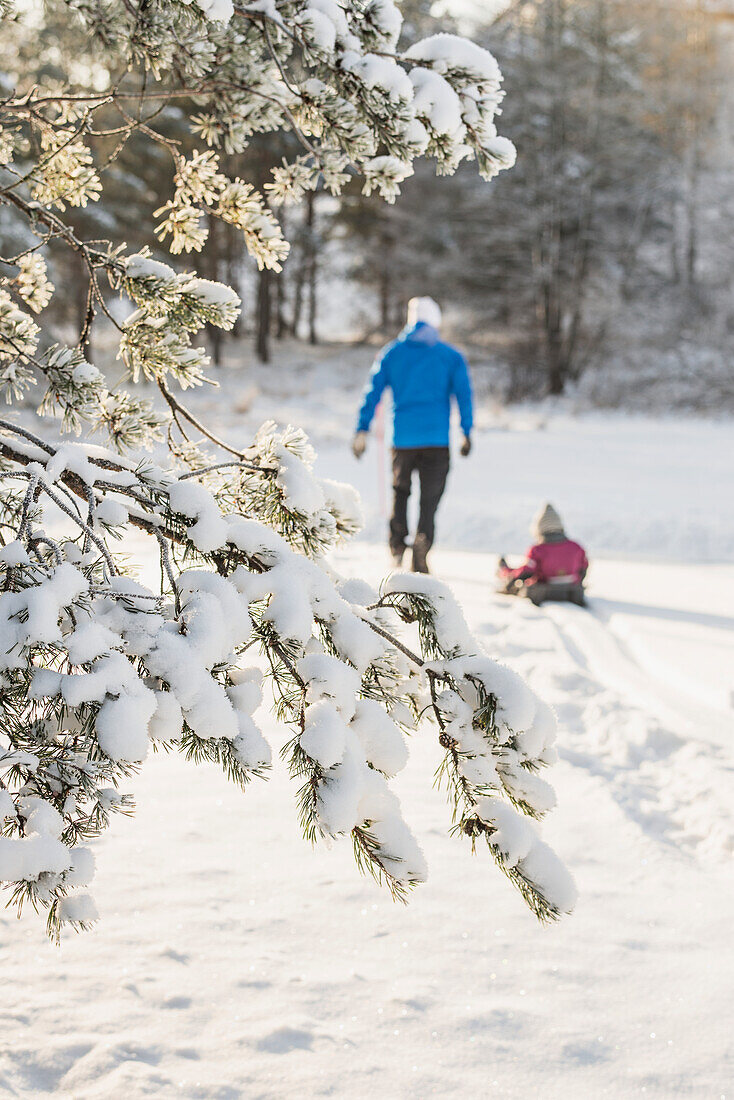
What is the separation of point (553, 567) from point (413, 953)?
3.95m

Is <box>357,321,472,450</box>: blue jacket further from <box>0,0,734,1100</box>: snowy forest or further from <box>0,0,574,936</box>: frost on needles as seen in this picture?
<box>0,0,574,936</box>: frost on needles

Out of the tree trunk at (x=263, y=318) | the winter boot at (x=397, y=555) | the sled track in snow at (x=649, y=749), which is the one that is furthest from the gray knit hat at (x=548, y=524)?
the tree trunk at (x=263, y=318)

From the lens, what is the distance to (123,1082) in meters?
1.67

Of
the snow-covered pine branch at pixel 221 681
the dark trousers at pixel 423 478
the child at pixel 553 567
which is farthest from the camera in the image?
the dark trousers at pixel 423 478

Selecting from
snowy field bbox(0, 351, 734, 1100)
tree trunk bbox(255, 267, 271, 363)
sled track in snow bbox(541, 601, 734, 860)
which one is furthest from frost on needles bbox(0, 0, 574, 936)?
tree trunk bbox(255, 267, 271, 363)

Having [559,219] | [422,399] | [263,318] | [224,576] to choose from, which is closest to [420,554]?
[422,399]

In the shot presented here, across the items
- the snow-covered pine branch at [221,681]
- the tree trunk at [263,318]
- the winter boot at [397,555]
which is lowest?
the winter boot at [397,555]

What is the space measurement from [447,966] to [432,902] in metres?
0.27

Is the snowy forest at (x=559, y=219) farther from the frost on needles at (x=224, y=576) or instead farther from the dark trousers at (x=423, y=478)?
the frost on needles at (x=224, y=576)

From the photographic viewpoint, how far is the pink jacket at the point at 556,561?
19.0 ft

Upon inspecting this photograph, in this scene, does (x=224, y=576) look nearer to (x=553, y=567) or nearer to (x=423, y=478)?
(x=553, y=567)

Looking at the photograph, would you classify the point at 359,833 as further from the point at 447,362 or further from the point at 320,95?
the point at 447,362

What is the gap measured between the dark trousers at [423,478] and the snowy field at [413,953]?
2.33m

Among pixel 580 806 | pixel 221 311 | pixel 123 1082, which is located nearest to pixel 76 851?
pixel 123 1082
